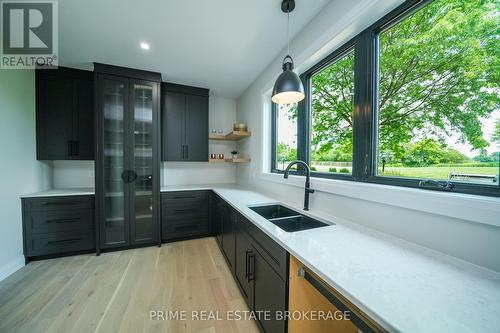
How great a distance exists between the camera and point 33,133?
2332mm

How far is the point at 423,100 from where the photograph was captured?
3.43ft

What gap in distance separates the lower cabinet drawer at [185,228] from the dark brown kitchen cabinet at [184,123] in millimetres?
1072

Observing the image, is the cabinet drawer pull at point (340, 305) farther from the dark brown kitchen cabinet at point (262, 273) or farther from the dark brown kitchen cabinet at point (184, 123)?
the dark brown kitchen cabinet at point (184, 123)

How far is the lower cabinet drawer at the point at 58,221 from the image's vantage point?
2.20 m

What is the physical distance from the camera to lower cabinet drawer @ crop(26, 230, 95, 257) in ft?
7.18

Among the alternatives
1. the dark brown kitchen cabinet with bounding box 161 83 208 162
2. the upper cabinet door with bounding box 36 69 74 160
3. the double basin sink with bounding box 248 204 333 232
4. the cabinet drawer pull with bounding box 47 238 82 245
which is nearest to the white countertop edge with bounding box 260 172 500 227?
the double basin sink with bounding box 248 204 333 232

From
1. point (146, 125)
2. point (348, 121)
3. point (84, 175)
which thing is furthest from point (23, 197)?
point (348, 121)

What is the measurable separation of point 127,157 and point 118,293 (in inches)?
65.2

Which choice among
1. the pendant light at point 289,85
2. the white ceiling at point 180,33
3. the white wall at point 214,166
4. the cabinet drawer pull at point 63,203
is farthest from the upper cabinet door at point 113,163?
the pendant light at point 289,85

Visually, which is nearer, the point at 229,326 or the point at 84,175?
the point at 229,326

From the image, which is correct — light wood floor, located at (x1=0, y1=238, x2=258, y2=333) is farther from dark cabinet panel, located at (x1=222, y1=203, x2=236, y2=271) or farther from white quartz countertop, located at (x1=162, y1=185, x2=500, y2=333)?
white quartz countertop, located at (x1=162, y1=185, x2=500, y2=333)

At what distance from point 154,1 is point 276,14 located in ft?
3.44

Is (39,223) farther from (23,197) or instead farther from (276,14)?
(276,14)


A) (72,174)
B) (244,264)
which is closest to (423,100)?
(244,264)
